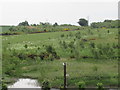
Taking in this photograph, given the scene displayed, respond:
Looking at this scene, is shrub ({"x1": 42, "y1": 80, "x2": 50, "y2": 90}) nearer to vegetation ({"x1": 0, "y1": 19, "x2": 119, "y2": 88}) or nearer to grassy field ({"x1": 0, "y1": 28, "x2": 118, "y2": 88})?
vegetation ({"x1": 0, "y1": 19, "x2": 119, "y2": 88})

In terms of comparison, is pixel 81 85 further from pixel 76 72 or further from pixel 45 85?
pixel 76 72

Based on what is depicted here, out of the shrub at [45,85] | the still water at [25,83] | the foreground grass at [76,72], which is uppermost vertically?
the foreground grass at [76,72]

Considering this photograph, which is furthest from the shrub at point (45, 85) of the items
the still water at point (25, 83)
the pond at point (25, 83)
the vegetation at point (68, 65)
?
the still water at point (25, 83)

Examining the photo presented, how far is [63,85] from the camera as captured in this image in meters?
14.8

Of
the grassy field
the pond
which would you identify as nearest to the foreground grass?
the grassy field

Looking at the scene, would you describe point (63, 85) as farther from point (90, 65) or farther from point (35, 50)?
point (35, 50)

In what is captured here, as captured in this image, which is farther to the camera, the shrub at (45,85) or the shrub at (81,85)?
the shrub at (45,85)

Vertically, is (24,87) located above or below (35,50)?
below

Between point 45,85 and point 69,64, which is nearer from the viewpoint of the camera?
point 45,85

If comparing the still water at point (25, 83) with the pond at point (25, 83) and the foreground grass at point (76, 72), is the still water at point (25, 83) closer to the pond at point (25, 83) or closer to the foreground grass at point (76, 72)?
the pond at point (25, 83)

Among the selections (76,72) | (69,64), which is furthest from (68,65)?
(76,72)

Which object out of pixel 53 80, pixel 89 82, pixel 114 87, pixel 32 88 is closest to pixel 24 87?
pixel 32 88

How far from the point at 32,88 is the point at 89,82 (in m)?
3.73

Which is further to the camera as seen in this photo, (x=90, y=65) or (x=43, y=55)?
(x=43, y=55)
